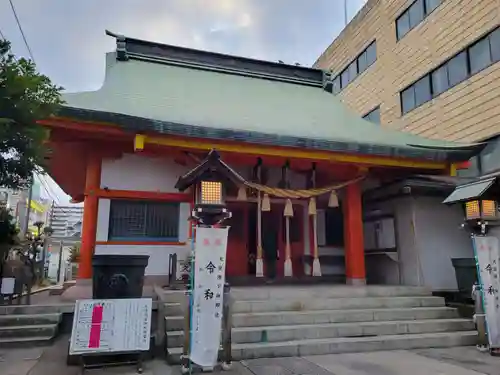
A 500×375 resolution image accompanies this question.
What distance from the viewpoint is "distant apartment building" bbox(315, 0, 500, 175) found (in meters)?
11.1

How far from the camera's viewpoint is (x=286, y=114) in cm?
945

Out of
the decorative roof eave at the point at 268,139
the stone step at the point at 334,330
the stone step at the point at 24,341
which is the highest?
the decorative roof eave at the point at 268,139

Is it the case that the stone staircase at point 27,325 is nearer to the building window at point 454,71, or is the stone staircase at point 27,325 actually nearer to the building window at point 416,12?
the building window at point 454,71

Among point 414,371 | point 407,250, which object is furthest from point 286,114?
point 414,371

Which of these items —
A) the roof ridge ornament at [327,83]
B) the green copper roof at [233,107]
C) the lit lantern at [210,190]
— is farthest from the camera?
the roof ridge ornament at [327,83]

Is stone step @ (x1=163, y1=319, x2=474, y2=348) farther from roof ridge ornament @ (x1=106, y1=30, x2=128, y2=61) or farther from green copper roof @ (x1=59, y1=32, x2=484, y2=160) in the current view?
roof ridge ornament @ (x1=106, y1=30, x2=128, y2=61)

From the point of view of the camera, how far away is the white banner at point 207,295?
4398mm

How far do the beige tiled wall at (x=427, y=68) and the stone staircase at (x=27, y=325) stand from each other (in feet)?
37.3

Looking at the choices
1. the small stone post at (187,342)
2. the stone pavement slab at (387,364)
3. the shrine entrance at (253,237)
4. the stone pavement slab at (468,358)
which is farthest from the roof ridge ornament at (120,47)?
the stone pavement slab at (468,358)

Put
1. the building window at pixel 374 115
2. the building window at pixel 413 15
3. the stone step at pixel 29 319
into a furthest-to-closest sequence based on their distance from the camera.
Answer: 1. the building window at pixel 374 115
2. the building window at pixel 413 15
3. the stone step at pixel 29 319

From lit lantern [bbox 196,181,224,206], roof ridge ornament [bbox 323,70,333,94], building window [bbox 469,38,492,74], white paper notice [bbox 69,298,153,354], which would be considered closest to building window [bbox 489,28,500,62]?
building window [bbox 469,38,492,74]

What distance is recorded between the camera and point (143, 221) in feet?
25.1

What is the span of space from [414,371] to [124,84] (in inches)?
307

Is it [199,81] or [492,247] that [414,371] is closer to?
[492,247]
